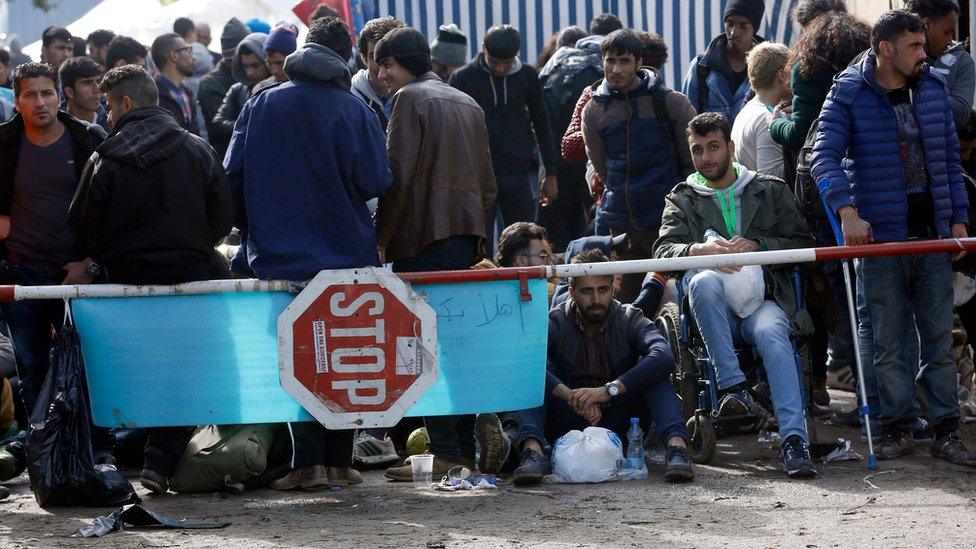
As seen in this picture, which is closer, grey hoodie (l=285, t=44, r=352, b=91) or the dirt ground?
the dirt ground

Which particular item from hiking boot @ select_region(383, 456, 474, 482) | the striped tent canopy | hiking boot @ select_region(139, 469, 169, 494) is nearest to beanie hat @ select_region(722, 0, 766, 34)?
the striped tent canopy

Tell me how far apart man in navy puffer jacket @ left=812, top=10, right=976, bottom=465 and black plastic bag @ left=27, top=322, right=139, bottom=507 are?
12.4 ft

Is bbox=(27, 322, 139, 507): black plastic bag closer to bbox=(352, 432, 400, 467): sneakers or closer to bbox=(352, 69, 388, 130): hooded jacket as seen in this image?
bbox=(352, 432, 400, 467): sneakers

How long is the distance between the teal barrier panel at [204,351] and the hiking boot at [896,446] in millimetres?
2055

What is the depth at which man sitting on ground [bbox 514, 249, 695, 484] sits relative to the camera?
7898mm

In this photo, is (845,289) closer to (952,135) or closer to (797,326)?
(797,326)

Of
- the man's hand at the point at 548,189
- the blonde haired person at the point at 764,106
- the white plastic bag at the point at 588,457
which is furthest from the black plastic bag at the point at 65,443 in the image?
the man's hand at the point at 548,189

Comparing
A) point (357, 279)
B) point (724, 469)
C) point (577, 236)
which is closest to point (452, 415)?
point (357, 279)

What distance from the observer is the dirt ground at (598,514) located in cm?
643

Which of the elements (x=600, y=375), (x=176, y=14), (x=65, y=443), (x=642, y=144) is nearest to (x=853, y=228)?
(x=600, y=375)

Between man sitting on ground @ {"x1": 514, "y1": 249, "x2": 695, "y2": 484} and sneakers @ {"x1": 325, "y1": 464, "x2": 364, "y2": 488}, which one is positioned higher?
man sitting on ground @ {"x1": 514, "y1": 249, "x2": 695, "y2": 484}

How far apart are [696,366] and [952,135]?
1807 mm

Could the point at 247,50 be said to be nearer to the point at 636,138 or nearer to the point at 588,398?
the point at 636,138

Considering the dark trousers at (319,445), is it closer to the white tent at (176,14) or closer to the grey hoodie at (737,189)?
the grey hoodie at (737,189)
